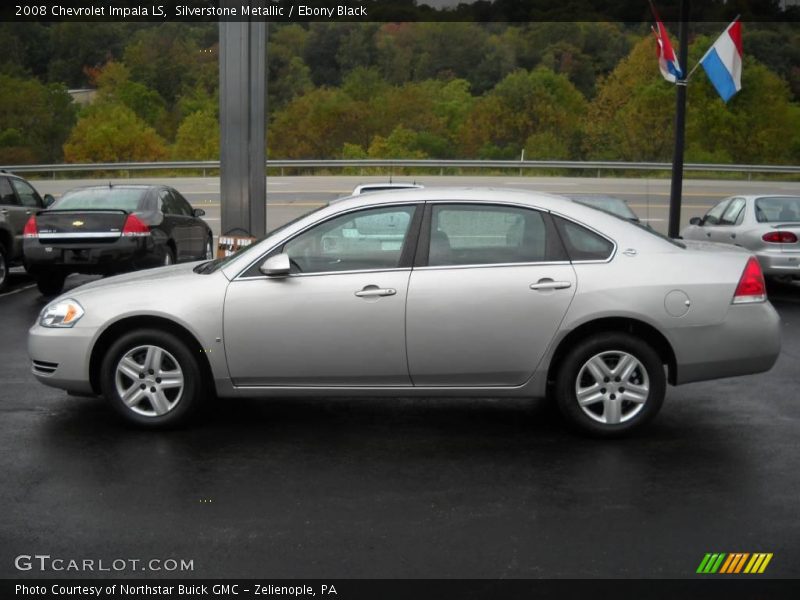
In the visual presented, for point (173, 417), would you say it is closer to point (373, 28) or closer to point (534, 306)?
point (534, 306)

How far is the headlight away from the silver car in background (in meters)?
9.84

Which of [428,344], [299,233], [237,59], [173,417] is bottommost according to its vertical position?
[173,417]

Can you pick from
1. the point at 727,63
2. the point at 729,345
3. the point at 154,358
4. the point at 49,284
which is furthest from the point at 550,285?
the point at 727,63

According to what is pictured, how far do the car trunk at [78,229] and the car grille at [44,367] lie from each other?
6668mm

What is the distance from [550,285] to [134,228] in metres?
8.35

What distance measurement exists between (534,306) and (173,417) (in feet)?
7.71

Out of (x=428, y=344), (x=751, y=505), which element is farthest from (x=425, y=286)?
(x=751, y=505)

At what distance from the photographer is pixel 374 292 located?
653 centimetres

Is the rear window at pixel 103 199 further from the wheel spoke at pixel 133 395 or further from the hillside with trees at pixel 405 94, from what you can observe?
the hillside with trees at pixel 405 94

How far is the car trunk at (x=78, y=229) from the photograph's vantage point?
13.4 meters

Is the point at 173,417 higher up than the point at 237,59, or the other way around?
the point at 237,59

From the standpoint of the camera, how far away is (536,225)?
6.75 meters

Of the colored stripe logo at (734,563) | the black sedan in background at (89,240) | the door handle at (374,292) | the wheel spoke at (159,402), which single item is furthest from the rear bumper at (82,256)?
the colored stripe logo at (734,563)
